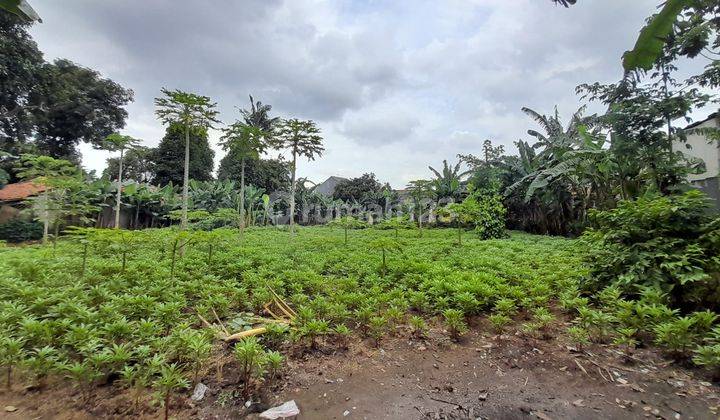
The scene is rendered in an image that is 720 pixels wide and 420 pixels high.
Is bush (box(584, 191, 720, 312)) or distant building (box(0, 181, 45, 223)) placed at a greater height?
distant building (box(0, 181, 45, 223))

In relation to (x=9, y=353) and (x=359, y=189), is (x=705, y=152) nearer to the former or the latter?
(x=9, y=353)

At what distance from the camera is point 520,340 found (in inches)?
131

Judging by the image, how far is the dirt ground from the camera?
7.48 feet

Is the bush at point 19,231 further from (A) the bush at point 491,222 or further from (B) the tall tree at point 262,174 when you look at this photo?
(A) the bush at point 491,222

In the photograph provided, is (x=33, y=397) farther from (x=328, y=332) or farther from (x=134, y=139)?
(x=134, y=139)

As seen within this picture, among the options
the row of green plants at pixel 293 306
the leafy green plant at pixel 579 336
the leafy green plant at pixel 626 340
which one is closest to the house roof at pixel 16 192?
the row of green plants at pixel 293 306

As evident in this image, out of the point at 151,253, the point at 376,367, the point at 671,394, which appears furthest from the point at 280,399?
the point at 151,253

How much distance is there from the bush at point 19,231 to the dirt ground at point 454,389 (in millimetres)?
16755

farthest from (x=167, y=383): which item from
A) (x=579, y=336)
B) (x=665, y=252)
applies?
(x=665, y=252)

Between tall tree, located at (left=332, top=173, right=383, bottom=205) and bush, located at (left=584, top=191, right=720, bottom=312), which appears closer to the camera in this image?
bush, located at (left=584, top=191, right=720, bottom=312)

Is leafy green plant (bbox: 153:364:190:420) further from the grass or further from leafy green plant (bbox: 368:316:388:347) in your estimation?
leafy green plant (bbox: 368:316:388:347)

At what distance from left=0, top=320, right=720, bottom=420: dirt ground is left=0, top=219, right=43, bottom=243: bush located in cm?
1675

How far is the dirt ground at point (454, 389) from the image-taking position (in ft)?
7.48

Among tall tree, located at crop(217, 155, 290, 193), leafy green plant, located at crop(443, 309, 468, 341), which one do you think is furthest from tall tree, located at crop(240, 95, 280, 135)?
leafy green plant, located at crop(443, 309, 468, 341)
